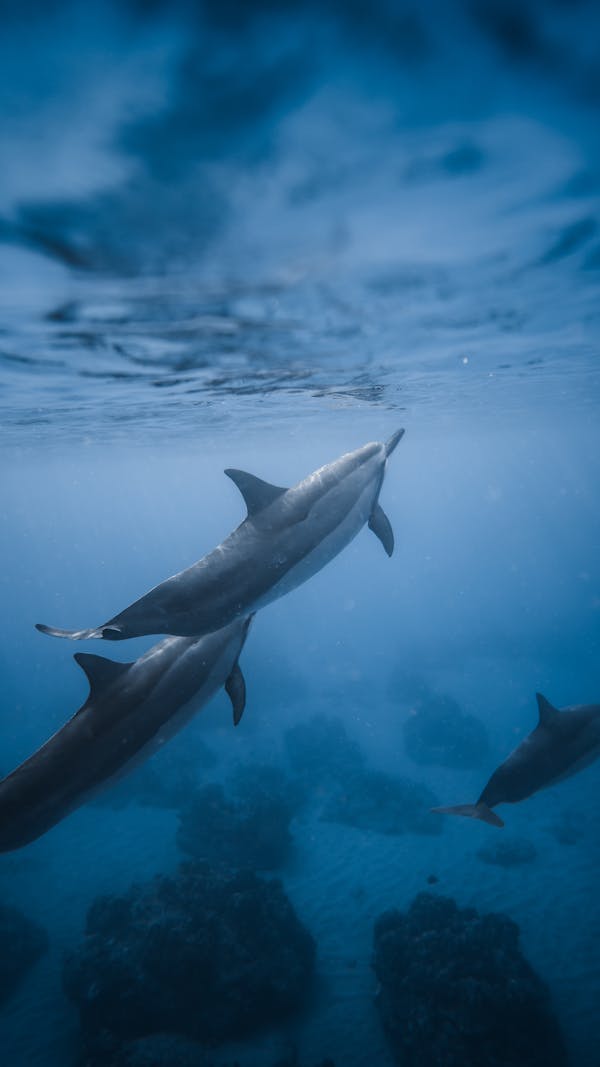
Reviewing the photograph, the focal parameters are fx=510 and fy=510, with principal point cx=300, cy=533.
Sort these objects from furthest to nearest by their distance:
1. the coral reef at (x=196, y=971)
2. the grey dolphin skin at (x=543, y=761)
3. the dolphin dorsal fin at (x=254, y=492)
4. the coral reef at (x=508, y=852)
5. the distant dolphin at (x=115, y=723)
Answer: the coral reef at (x=508, y=852), the coral reef at (x=196, y=971), the grey dolphin skin at (x=543, y=761), the dolphin dorsal fin at (x=254, y=492), the distant dolphin at (x=115, y=723)

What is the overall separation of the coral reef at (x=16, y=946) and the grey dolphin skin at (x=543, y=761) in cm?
1269

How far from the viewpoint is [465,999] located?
28.8ft

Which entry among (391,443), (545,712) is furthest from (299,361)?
(545,712)

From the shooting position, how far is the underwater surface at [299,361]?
4.64 meters

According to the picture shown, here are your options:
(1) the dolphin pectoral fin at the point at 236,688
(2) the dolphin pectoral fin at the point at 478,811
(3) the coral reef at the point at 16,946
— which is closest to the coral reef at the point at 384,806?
(3) the coral reef at the point at 16,946

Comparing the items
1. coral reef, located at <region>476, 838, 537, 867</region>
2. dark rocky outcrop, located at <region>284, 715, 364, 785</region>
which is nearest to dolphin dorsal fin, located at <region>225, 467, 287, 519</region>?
coral reef, located at <region>476, 838, 537, 867</region>

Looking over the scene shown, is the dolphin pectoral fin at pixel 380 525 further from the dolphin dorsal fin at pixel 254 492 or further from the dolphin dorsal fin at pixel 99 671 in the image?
the dolphin dorsal fin at pixel 99 671

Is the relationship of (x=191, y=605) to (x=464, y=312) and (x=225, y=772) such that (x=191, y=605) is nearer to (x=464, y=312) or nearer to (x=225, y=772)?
(x=464, y=312)

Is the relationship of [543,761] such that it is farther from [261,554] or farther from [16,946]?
[16,946]

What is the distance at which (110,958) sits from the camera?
10156 mm

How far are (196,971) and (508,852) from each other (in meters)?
9.92

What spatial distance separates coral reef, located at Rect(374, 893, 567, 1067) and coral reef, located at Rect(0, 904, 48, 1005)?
8905 millimetres

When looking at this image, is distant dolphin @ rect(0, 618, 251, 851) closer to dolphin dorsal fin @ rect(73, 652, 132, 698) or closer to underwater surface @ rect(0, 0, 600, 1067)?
dolphin dorsal fin @ rect(73, 652, 132, 698)

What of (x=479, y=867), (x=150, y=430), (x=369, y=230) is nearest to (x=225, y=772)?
(x=479, y=867)
